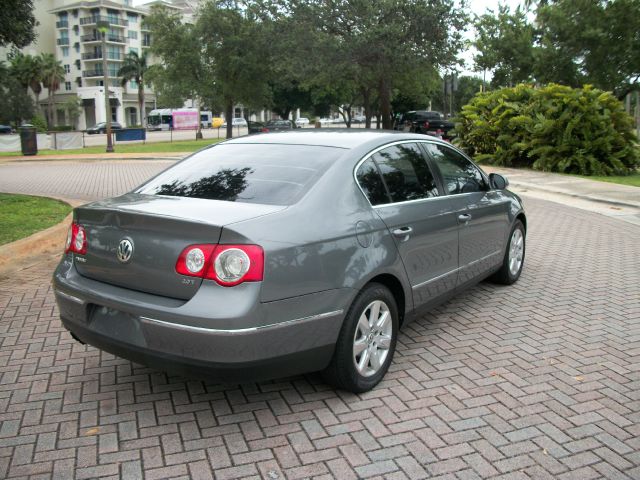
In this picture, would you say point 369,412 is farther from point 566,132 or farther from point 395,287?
point 566,132

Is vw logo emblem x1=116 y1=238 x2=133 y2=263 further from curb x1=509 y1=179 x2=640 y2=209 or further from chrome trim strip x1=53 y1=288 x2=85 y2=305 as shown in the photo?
curb x1=509 y1=179 x2=640 y2=209

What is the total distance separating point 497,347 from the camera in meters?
4.57

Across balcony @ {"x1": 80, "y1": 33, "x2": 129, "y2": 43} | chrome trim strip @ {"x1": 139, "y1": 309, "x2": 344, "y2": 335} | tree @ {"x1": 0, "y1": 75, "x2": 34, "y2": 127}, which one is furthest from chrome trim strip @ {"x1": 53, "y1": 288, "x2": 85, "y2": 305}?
balcony @ {"x1": 80, "y1": 33, "x2": 129, "y2": 43}

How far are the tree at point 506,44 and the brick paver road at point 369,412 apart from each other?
25540 mm

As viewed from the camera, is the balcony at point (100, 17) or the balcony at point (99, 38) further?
the balcony at point (99, 38)

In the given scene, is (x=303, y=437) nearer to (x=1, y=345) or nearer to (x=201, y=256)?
(x=201, y=256)

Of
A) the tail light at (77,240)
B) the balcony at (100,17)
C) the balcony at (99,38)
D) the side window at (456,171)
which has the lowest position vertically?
the tail light at (77,240)

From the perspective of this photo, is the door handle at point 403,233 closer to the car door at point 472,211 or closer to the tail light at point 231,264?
the car door at point 472,211

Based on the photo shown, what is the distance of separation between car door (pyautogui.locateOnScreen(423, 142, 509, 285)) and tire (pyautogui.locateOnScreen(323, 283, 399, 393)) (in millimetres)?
1230

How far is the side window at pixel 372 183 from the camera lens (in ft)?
12.8

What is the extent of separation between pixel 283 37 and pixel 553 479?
1141 inches

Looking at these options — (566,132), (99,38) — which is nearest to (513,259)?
(566,132)

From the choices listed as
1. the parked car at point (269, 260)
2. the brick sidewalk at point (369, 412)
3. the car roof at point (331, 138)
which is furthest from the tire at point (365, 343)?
the car roof at point (331, 138)

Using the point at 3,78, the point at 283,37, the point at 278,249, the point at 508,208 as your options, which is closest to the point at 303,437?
the point at 278,249
